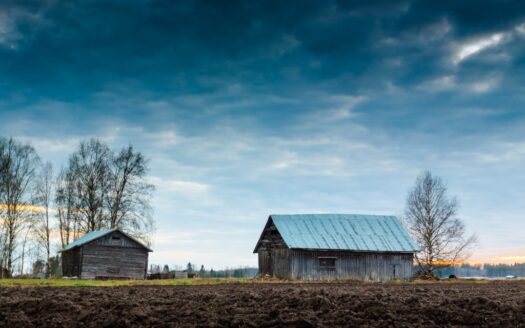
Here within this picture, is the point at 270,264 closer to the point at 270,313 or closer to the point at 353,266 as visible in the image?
the point at 353,266

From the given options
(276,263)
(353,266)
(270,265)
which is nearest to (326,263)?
(353,266)

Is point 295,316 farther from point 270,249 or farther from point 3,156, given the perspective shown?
point 3,156

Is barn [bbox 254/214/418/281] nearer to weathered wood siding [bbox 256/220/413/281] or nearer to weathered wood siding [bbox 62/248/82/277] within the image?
weathered wood siding [bbox 256/220/413/281]

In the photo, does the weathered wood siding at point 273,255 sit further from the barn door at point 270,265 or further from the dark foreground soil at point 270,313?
the dark foreground soil at point 270,313

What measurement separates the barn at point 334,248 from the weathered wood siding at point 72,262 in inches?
639

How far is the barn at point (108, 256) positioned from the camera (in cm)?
4891

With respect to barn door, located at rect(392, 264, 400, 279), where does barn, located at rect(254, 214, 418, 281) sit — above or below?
above

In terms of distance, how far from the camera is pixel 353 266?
46469 millimetres

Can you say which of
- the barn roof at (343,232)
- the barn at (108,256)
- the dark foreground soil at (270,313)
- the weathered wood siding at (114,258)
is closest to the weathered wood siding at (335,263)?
the barn roof at (343,232)

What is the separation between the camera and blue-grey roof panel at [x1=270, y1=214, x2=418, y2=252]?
1813 inches

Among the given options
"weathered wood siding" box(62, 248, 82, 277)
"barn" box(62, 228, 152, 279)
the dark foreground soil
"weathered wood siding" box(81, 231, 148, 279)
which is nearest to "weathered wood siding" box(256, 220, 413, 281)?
"weathered wood siding" box(81, 231, 148, 279)

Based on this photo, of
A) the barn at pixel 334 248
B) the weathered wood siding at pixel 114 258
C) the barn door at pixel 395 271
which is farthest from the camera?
the weathered wood siding at pixel 114 258

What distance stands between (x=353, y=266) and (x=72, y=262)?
25.6 meters

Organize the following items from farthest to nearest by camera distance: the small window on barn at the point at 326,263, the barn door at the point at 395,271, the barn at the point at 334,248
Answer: the barn door at the point at 395,271, the small window on barn at the point at 326,263, the barn at the point at 334,248
